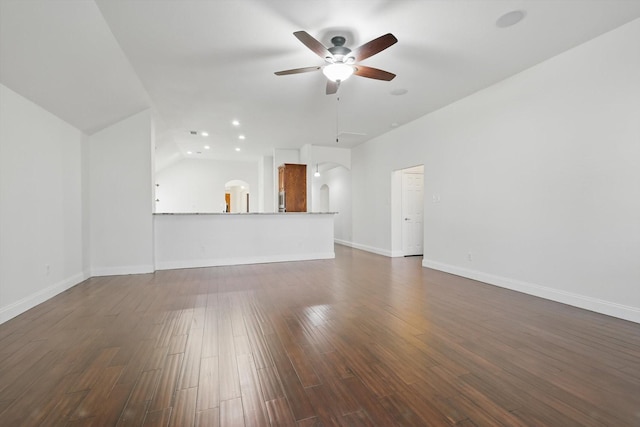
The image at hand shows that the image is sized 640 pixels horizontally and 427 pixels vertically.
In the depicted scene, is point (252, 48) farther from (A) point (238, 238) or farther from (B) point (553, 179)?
(B) point (553, 179)

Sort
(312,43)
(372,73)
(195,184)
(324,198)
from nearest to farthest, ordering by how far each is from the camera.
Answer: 1. (312,43)
2. (372,73)
3. (195,184)
4. (324,198)

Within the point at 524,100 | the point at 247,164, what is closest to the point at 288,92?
the point at 524,100

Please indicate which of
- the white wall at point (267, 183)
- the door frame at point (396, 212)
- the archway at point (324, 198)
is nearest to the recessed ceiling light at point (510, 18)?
the door frame at point (396, 212)

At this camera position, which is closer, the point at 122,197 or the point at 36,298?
the point at 36,298

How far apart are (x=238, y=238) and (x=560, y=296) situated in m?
5.25

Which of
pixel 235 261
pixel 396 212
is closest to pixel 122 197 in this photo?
pixel 235 261

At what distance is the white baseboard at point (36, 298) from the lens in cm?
279

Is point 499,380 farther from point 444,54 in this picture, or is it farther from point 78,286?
point 78,286

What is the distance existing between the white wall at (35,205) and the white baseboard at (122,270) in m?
0.40

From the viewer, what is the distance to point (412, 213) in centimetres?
685

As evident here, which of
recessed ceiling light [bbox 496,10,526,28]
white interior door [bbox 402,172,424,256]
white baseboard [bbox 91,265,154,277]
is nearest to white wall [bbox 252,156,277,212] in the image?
white interior door [bbox 402,172,424,256]

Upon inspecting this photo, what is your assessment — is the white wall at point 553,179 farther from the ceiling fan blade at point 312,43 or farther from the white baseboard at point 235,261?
the ceiling fan blade at point 312,43

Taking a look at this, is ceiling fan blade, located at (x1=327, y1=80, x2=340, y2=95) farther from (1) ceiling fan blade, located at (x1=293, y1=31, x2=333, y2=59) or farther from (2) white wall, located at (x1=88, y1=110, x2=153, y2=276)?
(2) white wall, located at (x1=88, y1=110, x2=153, y2=276)

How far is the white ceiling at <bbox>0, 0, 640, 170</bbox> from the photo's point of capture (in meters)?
2.52
